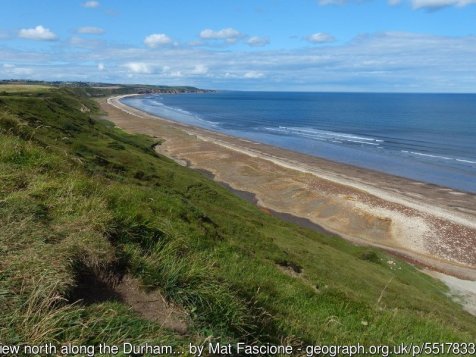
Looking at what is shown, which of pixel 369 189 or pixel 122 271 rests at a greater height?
pixel 122 271

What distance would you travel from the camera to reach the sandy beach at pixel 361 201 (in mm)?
38750

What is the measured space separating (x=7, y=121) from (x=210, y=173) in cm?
4708

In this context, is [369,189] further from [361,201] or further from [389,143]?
[389,143]

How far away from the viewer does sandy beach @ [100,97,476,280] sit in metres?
38.8

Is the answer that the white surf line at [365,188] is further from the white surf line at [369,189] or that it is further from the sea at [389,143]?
the sea at [389,143]

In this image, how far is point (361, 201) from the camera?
1964 inches

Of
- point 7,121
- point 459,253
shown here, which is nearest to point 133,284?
point 7,121

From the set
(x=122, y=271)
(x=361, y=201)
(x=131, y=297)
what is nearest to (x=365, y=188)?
(x=361, y=201)

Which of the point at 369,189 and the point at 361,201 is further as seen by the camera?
the point at 369,189

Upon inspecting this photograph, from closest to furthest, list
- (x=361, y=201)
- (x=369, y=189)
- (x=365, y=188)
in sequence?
(x=361, y=201), (x=369, y=189), (x=365, y=188)

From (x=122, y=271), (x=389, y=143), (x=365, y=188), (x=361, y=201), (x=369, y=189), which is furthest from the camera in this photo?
(x=389, y=143)

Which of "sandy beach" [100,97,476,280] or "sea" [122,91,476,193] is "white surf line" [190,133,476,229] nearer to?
"sandy beach" [100,97,476,280]

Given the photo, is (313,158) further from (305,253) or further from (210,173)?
(305,253)

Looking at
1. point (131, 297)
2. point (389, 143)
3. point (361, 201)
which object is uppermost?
point (131, 297)
